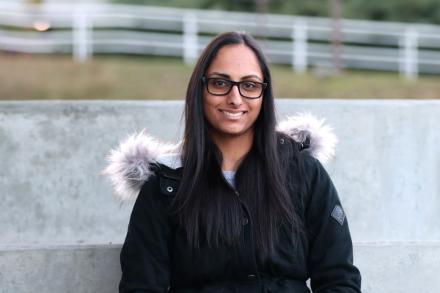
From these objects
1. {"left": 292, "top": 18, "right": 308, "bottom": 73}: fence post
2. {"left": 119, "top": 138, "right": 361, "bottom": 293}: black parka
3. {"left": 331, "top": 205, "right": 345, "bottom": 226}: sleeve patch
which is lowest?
{"left": 119, "top": 138, "right": 361, "bottom": 293}: black parka

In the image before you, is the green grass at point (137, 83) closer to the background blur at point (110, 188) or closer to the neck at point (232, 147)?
the background blur at point (110, 188)

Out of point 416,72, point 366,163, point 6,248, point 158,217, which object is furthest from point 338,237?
point 416,72

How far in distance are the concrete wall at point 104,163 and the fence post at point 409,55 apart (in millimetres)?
9372

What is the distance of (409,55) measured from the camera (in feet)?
50.5

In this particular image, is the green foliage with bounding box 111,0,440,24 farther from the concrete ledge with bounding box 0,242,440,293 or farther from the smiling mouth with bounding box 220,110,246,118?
the smiling mouth with bounding box 220,110,246,118

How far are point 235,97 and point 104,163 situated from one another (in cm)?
234

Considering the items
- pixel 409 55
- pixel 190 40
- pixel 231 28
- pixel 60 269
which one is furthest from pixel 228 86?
pixel 231 28

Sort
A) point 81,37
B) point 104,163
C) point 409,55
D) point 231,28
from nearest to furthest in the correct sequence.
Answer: point 104,163, point 409,55, point 81,37, point 231,28

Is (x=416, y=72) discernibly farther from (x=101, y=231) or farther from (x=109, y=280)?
(x=109, y=280)

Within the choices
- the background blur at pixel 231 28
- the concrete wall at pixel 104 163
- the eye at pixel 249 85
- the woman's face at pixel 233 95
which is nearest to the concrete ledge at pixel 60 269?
the woman's face at pixel 233 95

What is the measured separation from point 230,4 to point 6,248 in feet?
49.3

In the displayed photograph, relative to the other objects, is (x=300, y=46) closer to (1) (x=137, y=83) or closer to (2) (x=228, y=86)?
(1) (x=137, y=83)

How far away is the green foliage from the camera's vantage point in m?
17.8

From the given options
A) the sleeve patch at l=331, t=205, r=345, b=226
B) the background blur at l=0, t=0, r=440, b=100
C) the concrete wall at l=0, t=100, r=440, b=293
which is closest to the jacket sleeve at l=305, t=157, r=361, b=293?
the sleeve patch at l=331, t=205, r=345, b=226
